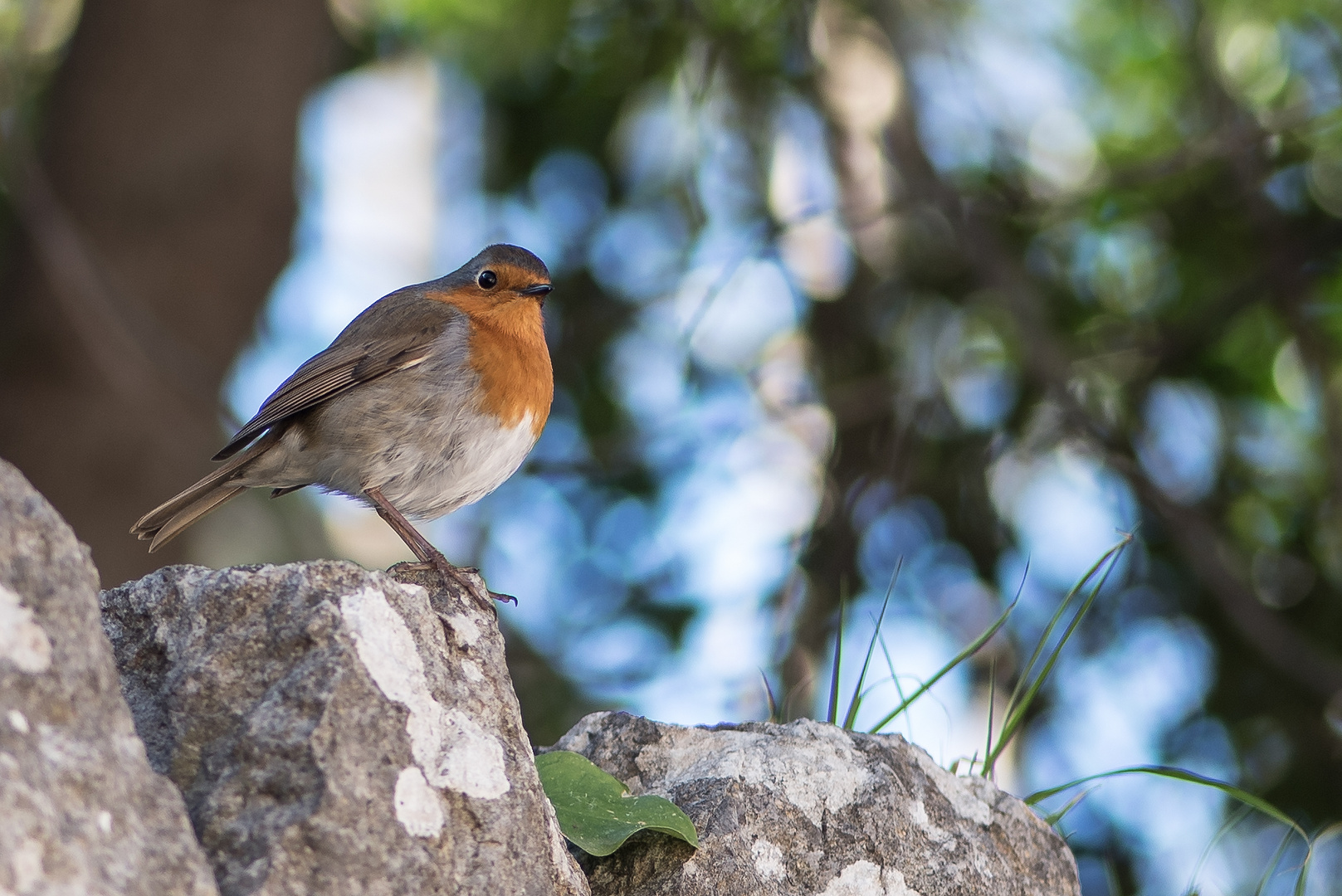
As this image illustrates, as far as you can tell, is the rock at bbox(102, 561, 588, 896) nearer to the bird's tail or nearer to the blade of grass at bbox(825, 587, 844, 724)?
the blade of grass at bbox(825, 587, 844, 724)

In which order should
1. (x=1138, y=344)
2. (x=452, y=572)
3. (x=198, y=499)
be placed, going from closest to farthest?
(x=452, y=572)
(x=198, y=499)
(x=1138, y=344)

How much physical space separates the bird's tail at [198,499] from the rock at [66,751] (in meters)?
1.88

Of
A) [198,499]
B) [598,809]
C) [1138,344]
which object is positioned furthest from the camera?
[1138,344]

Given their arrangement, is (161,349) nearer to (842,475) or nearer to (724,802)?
(842,475)

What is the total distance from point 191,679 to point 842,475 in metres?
5.30

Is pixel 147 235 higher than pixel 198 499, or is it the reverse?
pixel 147 235

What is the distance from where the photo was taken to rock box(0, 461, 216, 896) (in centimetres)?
164

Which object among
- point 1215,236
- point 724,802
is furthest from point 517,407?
point 1215,236

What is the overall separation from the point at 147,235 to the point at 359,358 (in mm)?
3601

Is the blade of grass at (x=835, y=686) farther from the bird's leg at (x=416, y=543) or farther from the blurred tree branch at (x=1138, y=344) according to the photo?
the blurred tree branch at (x=1138, y=344)

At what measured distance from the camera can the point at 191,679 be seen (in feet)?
7.13

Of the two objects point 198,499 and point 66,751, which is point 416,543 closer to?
point 198,499

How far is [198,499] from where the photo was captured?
397 centimetres

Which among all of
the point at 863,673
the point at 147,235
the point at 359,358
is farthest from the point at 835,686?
the point at 147,235
